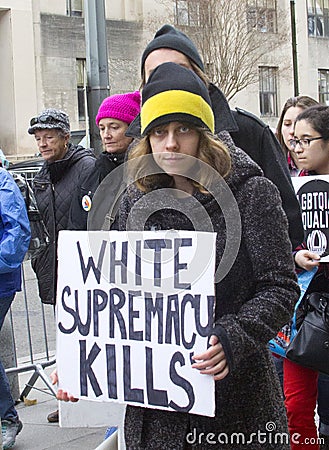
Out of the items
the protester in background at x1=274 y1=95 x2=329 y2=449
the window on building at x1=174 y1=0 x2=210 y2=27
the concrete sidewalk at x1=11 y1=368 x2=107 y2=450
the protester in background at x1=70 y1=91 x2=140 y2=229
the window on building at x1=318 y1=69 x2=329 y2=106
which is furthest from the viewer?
the window on building at x1=318 y1=69 x2=329 y2=106

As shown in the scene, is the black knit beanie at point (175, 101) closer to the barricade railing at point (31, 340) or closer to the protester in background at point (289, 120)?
the protester in background at point (289, 120)

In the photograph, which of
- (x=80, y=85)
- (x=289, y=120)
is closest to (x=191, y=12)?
(x=80, y=85)

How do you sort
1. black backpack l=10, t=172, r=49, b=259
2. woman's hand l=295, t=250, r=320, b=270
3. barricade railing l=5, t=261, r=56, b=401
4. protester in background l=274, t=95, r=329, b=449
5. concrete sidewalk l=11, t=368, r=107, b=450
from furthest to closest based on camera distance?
1. barricade railing l=5, t=261, r=56, b=401
2. black backpack l=10, t=172, r=49, b=259
3. concrete sidewalk l=11, t=368, r=107, b=450
4. protester in background l=274, t=95, r=329, b=449
5. woman's hand l=295, t=250, r=320, b=270

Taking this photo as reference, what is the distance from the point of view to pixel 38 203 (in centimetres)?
597

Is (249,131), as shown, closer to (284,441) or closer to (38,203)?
(284,441)

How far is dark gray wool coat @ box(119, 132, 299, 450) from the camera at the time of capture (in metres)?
2.64

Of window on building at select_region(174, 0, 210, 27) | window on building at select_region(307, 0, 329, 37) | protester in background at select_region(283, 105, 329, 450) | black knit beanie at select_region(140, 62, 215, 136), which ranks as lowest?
protester in background at select_region(283, 105, 329, 450)

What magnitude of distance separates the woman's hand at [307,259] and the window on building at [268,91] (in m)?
32.2

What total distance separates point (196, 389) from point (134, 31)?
3061cm

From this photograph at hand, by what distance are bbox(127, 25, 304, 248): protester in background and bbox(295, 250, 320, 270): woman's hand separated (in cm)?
25

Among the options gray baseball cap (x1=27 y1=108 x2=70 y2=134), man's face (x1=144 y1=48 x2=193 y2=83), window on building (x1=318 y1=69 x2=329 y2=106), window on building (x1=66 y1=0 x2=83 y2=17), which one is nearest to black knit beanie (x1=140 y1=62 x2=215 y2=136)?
man's face (x1=144 y1=48 x2=193 y2=83)

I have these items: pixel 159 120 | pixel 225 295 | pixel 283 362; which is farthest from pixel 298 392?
pixel 159 120

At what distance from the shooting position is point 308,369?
4.11 metres

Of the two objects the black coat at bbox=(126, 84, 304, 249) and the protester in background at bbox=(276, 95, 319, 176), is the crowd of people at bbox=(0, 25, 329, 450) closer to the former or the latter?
the black coat at bbox=(126, 84, 304, 249)
